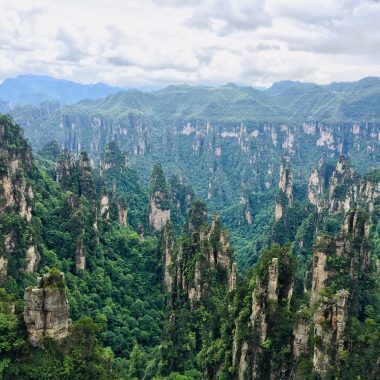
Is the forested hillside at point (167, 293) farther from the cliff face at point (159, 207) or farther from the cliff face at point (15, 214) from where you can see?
the cliff face at point (159, 207)

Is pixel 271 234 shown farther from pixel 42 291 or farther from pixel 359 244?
pixel 42 291

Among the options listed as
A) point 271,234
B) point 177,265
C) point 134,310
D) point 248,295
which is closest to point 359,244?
point 248,295

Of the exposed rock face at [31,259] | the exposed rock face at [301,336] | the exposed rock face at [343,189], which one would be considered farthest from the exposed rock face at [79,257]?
the exposed rock face at [343,189]

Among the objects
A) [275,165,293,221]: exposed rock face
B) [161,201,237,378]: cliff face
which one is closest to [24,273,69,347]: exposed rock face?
[161,201,237,378]: cliff face

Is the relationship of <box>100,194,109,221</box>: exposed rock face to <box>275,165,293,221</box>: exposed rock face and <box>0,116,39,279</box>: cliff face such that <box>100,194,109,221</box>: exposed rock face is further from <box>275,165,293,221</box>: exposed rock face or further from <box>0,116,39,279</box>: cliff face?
<box>275,165,293,221</box>: exposed rock face

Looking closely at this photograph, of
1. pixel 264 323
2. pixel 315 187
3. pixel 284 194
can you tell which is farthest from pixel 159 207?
pixel 264 323

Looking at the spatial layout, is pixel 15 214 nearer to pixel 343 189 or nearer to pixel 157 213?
pixel 157 213
